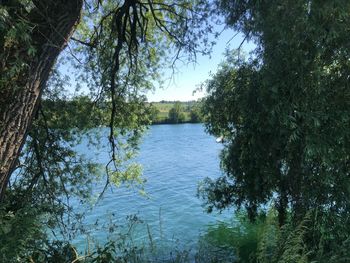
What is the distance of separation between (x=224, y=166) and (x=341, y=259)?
5517 mm

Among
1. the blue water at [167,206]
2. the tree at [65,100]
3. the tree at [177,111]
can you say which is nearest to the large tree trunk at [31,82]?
the tree at [65,100]

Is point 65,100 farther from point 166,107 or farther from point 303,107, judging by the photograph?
point 166,107

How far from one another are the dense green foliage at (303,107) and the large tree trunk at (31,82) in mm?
2621

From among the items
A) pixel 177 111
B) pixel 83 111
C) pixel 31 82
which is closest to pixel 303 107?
pixel 31 82

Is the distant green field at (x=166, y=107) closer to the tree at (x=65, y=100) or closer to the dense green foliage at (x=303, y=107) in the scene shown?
the tree at (x=65, y=100)

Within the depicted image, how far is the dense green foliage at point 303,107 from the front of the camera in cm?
427

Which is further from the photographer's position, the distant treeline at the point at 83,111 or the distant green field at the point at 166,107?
the distant green field at the point at 166,107

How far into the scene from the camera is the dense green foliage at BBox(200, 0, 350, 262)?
14.0ft

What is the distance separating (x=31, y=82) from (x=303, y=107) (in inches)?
137

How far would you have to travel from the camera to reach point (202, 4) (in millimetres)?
7203

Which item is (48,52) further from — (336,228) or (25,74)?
(336,228)

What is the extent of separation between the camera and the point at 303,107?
4.84 m

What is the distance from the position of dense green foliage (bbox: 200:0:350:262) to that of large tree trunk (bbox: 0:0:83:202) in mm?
2621

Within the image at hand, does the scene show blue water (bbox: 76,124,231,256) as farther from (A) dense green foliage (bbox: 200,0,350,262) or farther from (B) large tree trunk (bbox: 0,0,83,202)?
(B) large tree trunk (bbox: 0,0,83,202)
